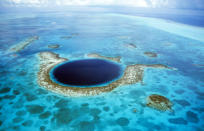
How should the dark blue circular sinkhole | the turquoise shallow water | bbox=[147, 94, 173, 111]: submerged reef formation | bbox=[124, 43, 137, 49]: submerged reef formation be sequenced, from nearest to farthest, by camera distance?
the turquoise shallow water, bbox=[147, 94, 173, 111]: submerged reef formation, the dark blue circular sinkhole, bbox=[124, 43, 137, 49]: submerged reef formation

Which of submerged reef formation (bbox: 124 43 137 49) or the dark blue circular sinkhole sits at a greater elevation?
submerged reef formation (bbox: 124 43 137 49)

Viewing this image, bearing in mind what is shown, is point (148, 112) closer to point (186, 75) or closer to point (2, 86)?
point (186, 75)

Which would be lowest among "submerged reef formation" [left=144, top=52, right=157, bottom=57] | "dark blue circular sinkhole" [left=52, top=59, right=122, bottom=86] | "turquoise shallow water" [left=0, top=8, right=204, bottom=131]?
"turquoise shallow water" [left=0, top=8, right=204, bottom=131]

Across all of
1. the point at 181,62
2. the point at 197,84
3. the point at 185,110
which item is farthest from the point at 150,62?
the point at 185,110

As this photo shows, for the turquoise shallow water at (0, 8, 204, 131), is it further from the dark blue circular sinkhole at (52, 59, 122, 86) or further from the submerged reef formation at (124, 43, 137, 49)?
the submerged reef formation at (124, 43, 137, 49)

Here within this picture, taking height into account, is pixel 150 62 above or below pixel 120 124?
above

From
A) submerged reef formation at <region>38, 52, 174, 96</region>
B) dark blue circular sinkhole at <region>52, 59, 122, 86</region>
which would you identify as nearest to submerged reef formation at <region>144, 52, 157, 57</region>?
submerged reef formation at <region>38, 52, 174, 96</region>

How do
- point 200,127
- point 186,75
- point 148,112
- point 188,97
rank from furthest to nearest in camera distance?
point 186,75, point 188,97, point 148,112, point 200,127
